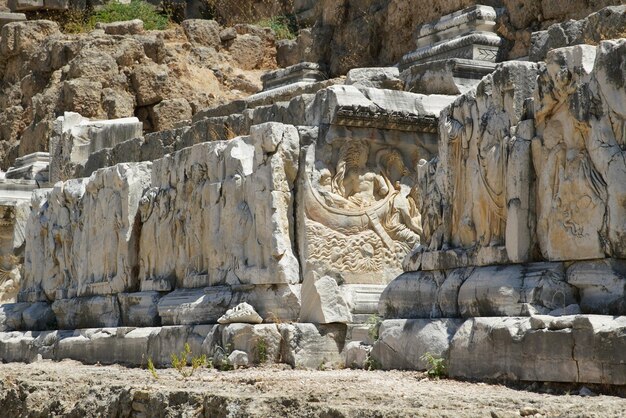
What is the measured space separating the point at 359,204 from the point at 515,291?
3.48 m

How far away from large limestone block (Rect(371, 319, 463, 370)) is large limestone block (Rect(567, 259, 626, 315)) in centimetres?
106

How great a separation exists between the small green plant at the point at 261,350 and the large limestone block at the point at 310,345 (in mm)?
149

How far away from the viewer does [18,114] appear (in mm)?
25875

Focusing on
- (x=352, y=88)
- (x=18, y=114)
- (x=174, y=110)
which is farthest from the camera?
(x=18, y=114)

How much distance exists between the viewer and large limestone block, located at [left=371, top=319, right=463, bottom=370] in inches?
347

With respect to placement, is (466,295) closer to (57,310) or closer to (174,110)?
(57,310)

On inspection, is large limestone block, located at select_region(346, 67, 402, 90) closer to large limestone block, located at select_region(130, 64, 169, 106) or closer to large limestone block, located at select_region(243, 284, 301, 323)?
large limestone block, located at select_region(243, 284, 301, 323)

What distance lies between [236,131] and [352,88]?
1658mm

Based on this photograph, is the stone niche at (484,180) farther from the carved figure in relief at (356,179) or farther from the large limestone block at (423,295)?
the carved figure in relief at (356,179)

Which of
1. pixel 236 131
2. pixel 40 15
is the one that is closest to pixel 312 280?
pixel 236 131

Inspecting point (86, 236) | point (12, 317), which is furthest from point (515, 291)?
point (12, 317)

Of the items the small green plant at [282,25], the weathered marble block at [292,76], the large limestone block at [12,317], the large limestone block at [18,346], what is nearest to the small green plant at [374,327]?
the large limestone block at [18,346]

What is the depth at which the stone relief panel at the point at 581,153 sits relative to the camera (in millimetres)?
7781

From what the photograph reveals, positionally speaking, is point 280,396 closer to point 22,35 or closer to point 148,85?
point 148,85
